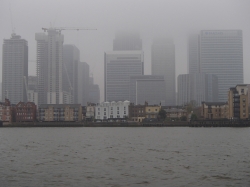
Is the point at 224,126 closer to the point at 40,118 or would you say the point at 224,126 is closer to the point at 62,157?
the point at 40,118

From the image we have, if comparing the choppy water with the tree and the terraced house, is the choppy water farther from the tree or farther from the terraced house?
the terraced house

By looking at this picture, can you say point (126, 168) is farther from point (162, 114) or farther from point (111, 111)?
point (111, 111)

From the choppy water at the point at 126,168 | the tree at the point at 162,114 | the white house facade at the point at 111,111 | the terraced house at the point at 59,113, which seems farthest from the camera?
the white house facade at the point at 111,111

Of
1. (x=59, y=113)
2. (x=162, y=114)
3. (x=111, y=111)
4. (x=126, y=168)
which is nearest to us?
(x=126, y=168)

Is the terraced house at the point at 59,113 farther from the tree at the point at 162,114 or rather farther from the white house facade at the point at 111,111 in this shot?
the tree at the point at 162,114

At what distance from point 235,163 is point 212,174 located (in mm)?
6995

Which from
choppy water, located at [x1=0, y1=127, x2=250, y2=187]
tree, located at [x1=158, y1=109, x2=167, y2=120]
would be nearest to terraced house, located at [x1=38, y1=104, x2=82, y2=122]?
tree, located at [x1=158, y1=109, x2=167, y2=120]

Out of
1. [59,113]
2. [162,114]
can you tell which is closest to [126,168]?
[162,114]

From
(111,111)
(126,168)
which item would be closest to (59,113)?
(111,111)

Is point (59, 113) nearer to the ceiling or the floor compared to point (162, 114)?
nearer to the ceiling

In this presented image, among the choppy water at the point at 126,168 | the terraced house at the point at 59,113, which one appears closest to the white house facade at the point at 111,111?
the terraced house at the point at 59,113

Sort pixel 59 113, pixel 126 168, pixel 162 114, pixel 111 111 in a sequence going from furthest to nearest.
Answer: pixel 111 111
pixel 59 113
pixel 162 114
pixel 126 168

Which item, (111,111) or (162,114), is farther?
(111,111)

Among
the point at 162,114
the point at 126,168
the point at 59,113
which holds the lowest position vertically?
the point at 126,168
